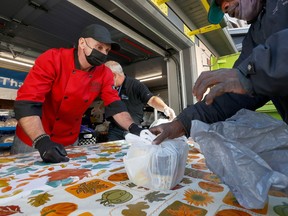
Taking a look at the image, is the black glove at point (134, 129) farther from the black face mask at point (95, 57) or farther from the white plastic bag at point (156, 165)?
the white plastic bag at point (156, 165)

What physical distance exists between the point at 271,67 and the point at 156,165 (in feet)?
1.22

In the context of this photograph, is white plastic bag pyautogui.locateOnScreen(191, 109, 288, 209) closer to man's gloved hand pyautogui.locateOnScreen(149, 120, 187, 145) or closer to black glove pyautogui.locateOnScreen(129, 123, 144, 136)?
man's gloved hand pyautogui.locateOnScreen(149, 120, 187, 145)

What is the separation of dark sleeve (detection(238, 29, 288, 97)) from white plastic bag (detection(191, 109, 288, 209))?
0.43 feet

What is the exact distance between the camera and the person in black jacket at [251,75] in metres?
0.41

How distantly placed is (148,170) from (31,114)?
76 centimetres

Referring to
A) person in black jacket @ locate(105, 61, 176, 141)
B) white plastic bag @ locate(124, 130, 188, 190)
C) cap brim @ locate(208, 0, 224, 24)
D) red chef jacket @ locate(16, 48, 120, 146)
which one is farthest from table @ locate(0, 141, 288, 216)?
person in black jacket @ locate(105, 61, 176, 141)

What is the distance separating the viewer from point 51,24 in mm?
2053

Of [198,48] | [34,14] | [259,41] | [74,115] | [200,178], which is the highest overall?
[34,14]

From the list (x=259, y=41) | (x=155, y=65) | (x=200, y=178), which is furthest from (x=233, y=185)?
(x=155, y=65)

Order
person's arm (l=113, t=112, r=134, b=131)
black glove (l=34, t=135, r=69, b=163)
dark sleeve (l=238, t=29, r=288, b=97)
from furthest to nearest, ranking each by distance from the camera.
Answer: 1. person's arm (l=113, t=112, r=134, b=131)
2. black glove (l=34, t=135, r=69, b=163)
3. dark sleeve (l=238, t=29, r=288, b=97)

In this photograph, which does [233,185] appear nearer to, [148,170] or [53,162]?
[148,170]

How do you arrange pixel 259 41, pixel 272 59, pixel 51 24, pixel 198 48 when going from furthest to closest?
1. pixel 198 48
2. pixel 51 24
3. pixel 259 41
4. pixel 272 59

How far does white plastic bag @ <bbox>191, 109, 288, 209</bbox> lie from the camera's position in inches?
16.4

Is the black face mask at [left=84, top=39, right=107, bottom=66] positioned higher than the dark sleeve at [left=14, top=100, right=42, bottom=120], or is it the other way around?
the black face mask at [left=84, top=39, right=107, bottom=66]
